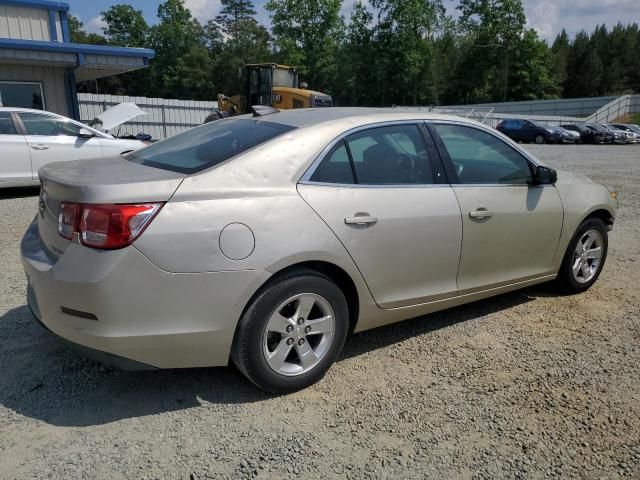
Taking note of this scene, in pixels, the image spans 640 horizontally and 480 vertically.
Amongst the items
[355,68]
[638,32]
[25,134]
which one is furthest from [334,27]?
[25,134]

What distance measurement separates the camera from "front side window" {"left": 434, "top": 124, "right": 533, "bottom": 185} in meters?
3.74

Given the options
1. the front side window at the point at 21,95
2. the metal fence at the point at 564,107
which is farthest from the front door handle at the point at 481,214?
the metal fence at the point at 564,107

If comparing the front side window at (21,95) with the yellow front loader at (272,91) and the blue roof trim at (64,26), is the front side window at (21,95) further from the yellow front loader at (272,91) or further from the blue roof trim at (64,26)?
the yellow front loader at (272,91)

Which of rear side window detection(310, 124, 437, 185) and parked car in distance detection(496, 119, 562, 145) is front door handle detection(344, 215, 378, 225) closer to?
rear side window detection(310, 124, 437, 185)

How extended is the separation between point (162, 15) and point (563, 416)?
91.9 meters

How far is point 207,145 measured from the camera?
10.7ft

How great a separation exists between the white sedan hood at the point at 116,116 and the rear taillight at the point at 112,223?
36.2 ft

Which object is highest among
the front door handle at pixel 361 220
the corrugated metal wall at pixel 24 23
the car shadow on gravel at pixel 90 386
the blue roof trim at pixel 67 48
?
the corrugated metal wall at pixel 24 23

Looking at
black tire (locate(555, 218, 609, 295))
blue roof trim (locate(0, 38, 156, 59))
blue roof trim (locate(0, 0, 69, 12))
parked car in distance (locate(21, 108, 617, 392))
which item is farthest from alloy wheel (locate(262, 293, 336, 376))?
blue roof trim (locate(0, 0, 69, 12))

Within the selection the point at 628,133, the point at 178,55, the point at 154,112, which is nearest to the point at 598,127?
the point at 628,133

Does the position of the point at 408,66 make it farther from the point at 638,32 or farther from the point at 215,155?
the point at 215,155

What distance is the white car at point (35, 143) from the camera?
862 centimetres

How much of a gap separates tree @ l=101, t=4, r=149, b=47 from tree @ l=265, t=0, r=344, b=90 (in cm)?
2161

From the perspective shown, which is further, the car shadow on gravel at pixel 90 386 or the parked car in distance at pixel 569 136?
the parked car in distance at pixel 569 136
